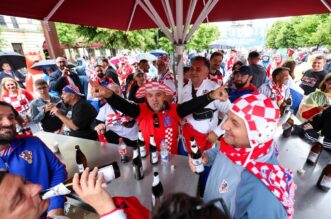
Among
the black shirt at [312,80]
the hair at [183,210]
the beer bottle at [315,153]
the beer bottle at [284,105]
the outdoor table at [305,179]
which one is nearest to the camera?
the hair at [183,210]

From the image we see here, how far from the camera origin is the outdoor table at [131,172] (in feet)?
6.38

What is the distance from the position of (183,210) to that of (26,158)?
182cm

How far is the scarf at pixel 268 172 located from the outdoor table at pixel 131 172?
718 mm

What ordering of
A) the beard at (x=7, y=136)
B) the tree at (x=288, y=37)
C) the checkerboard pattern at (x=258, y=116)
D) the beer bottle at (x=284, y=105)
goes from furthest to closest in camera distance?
the tree at (x=288, y=37), the beer bottle at (x=284, y=105), the beard at (x=7, y=136), the checkerboard pattern at (x=258, y=116)

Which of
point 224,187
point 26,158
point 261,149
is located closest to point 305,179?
point 261,149

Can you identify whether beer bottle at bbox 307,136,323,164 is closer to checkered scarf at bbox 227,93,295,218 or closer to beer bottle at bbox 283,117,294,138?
beer bottle at bbox 283,117,294,138

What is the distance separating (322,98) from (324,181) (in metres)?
2.19

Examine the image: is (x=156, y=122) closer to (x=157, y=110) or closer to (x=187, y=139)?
(x=157, y=110)

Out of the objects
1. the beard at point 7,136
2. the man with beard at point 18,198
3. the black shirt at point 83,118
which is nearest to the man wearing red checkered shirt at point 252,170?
the man with beard at point 18,198

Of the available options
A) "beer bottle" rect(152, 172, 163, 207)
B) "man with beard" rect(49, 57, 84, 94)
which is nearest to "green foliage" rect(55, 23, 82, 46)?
"man with beard" rect(49, 57, 84, 94)

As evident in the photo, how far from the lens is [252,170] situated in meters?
1.33

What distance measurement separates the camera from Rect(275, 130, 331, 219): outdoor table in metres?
1.83

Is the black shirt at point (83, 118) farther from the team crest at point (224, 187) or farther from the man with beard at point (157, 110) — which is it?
the team crest at point (224, 187)

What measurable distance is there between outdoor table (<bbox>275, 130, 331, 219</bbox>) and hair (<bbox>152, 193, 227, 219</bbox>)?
68.1 inches
